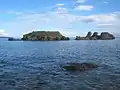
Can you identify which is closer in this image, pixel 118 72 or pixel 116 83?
pixel 116 83

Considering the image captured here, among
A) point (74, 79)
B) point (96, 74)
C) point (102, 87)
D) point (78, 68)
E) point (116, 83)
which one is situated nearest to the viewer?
point (102, 87)

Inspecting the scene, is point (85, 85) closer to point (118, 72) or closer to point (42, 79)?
point (42, 79)

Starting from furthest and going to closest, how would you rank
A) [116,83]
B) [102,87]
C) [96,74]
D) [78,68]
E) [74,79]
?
[78,68], [96,74], [74,79], [116,83], [102,87]

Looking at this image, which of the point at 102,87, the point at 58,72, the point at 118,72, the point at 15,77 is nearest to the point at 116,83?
the point at 102,87

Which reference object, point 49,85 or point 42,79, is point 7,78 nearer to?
point 42,79

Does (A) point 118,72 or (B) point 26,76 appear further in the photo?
(A) point 118,72

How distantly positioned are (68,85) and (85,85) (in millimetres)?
2353

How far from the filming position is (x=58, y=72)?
140 ft

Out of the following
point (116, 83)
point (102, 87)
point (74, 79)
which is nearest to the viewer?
point (102, 87)

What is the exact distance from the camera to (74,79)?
36812mm

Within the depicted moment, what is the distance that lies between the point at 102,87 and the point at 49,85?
23.7 feet

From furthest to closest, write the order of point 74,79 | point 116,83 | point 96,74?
point 96,74
point 74,79
point 116,83

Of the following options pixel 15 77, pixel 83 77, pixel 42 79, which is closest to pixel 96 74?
pixel 83 77

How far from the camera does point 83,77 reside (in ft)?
125
